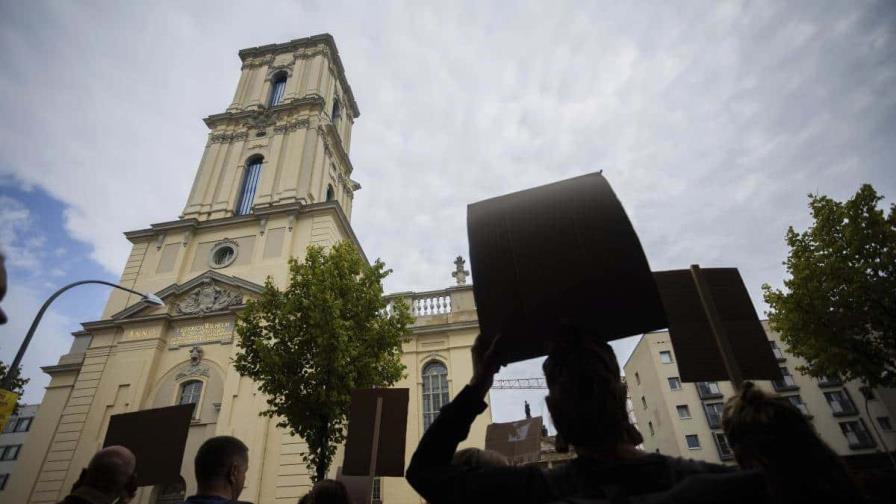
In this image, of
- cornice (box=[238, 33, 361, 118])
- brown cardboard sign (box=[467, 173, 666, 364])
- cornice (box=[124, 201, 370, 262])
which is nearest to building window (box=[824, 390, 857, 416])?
cornice (box=[124, 201, 370, 262])

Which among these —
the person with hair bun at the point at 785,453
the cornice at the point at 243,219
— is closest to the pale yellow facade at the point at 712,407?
the cornice at the point at 243,219

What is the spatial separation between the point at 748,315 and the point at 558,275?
3123mm

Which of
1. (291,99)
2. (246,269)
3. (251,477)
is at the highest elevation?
(291,99)

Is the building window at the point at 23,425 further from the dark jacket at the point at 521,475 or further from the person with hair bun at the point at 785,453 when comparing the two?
the person with hair bun at the point at 785,453

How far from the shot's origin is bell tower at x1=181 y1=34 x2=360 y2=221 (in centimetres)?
2222

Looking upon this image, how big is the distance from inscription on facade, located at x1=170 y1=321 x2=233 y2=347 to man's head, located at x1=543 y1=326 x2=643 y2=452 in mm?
17834

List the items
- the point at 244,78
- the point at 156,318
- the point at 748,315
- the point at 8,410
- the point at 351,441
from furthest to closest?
1. the point at 244,78
2. the point at 156,318
3. the point at 8,410
4. the point at 351,441
5. the point at 748,315

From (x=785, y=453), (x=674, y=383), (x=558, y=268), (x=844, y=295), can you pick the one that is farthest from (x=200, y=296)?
(x=674, y=383)

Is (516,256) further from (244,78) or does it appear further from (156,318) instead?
(244,78)

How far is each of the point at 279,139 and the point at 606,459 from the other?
26310 millimetres

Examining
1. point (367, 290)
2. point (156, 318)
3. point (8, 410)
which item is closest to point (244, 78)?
point (156, 318)

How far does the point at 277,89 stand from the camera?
94.1 ft

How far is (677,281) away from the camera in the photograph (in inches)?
152

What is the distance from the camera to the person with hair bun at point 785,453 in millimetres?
1437
